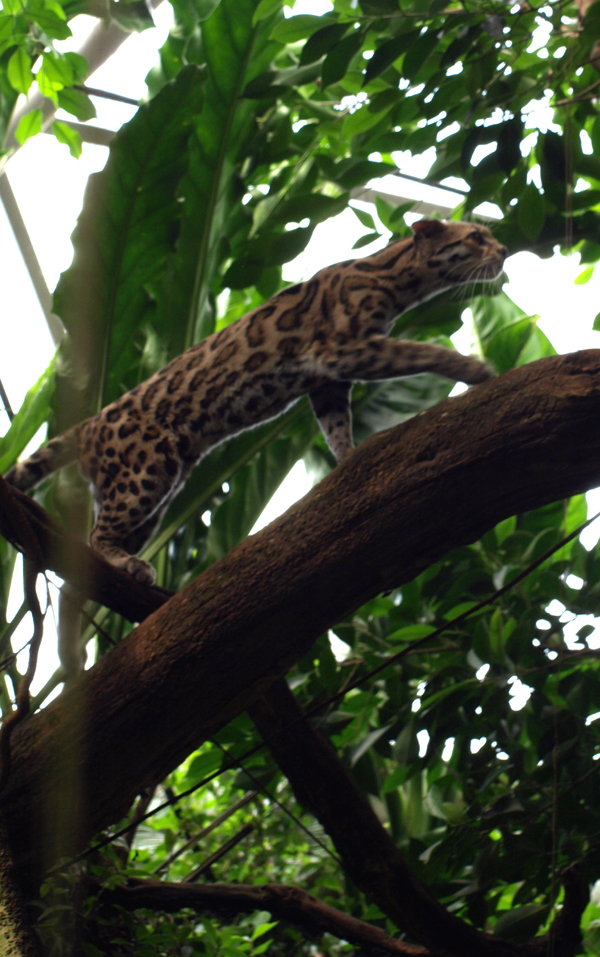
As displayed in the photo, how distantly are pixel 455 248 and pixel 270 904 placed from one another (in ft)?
7.40

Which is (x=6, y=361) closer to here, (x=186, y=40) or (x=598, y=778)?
(x=186, y=40)

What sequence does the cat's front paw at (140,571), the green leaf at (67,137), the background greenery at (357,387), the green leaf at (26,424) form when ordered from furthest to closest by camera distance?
the green leaf at (26,424), the green leaf at (67,137), the cat's front paw at (140,571), the background greenery at (357,387)

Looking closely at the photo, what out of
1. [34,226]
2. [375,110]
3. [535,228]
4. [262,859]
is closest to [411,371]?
[535,228]

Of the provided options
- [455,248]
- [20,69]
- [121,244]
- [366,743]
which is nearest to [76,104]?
[20,69]

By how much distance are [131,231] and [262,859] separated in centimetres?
297

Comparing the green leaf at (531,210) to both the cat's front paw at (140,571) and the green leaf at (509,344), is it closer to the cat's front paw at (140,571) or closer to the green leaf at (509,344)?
the green leaf at (509,344)

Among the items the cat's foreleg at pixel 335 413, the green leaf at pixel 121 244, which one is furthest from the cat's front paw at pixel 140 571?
the green leaf at pixel 121 244

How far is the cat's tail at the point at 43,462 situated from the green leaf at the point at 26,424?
955mm

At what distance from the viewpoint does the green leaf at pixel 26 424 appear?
3853mm

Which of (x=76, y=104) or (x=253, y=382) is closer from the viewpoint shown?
(x=253, y=382)

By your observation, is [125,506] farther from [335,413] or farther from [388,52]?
[388,52]

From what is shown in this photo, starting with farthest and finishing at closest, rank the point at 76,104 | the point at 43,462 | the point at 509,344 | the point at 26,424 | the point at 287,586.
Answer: the point at 26,424 < the point at 509,344 < the point at 76,104 < the point at 43,462 < the point at 287,586

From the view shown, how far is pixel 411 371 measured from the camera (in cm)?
253

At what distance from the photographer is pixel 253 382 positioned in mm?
2748
